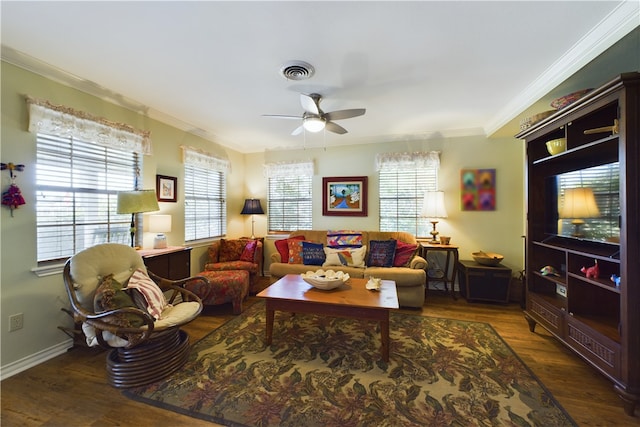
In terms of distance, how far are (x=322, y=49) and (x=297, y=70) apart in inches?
13.3

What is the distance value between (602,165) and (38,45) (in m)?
4.39

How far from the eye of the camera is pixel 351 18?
1651mm

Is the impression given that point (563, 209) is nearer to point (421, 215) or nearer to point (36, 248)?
point (421, 215)

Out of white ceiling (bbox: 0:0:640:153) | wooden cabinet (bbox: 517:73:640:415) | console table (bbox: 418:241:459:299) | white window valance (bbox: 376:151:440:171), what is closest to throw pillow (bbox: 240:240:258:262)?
white ceiling (bbox: 0:0:640:153)

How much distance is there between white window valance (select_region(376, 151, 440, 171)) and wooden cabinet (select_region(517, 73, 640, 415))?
1508 millimetres

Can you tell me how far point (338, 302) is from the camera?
2.24 meters

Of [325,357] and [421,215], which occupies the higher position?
[421,215]

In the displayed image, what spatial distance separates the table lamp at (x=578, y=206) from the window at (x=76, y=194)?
4526 millimetres

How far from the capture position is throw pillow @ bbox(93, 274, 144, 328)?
1815mm

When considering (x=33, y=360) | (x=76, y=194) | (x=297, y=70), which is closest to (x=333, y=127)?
(x=297, y=70)

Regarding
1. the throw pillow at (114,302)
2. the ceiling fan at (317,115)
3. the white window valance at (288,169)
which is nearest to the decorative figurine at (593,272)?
the ceiling fan at (317,115)

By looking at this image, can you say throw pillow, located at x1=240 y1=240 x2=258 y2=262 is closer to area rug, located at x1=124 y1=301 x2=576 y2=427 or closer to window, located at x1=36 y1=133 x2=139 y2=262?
area rug, located at x1=124 y1=301 x2=576 y2=427

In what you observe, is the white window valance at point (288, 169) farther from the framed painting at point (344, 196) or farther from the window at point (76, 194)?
the window at point (76, 194)

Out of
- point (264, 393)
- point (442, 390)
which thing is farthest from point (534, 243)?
point (264, 393)
